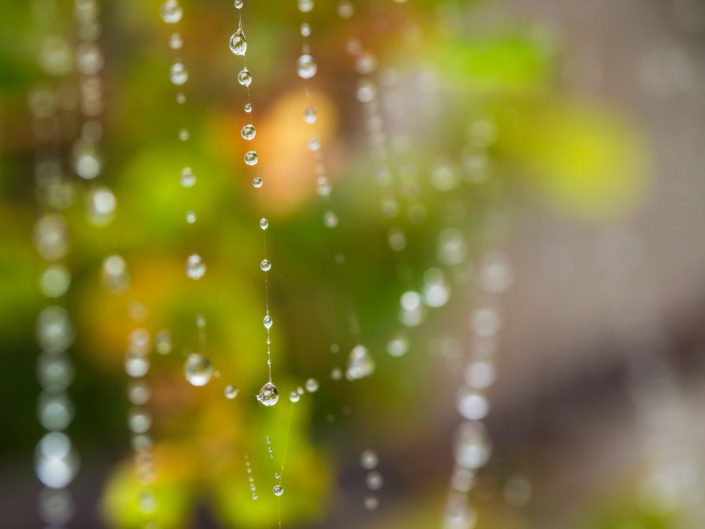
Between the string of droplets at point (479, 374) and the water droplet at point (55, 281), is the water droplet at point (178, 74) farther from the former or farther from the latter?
the string of droplets at point (479, 374)

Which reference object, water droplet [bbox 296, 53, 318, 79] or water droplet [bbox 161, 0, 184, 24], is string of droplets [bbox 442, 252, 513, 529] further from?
water droplet [bbox 161, 0, 184, 24]

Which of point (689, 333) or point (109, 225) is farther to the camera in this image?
point (689, 333)

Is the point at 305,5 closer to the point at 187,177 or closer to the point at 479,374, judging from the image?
the point at 187,177

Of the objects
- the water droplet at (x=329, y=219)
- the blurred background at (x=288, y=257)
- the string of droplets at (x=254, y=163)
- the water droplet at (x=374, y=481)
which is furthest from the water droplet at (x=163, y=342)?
the water droplet at (x=374, y=481)

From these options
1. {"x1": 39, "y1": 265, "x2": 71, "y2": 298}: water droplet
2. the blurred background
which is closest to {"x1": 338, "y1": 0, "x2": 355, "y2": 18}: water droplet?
the blurred background

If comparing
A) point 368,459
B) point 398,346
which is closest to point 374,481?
point 368,459

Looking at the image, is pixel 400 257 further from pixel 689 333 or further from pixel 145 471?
pixel 689 333

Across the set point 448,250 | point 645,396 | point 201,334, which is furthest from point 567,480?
point 201,334
